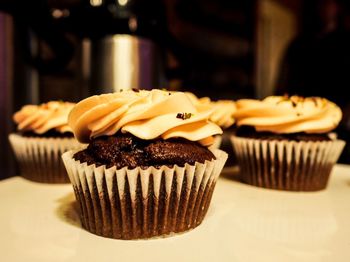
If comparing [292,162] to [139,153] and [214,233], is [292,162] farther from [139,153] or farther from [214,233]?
[139,153]

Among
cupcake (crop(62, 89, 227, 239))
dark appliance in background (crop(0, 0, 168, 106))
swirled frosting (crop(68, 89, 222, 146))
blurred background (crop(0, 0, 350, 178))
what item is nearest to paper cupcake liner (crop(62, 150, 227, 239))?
cupcake (crop(62, 89, 227, 239))

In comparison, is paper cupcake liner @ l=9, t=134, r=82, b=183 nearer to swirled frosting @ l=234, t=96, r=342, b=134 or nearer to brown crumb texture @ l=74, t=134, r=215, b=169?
brown crumb texture @ l=74, t=134, r=215, b=169

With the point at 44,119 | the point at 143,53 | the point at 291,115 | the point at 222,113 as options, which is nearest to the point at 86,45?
the point at 143,53

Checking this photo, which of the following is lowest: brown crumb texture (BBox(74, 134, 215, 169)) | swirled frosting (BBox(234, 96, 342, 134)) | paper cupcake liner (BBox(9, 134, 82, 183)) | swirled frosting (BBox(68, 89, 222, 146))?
paper cupcake liner (BBox(9, 134, 82, 183))

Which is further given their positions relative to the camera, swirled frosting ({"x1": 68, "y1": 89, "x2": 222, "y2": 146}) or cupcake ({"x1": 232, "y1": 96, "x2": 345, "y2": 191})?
cupcake ({"x1": 232, "y1": 96, "x2": 345, "y2": 191})

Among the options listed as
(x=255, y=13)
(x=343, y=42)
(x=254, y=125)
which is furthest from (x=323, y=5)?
(x=254, y=125)

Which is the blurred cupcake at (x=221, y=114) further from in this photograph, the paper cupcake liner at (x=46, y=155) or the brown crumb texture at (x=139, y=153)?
Result: the brown crumb texture at (x=139, y=153)
